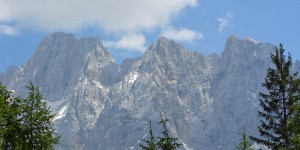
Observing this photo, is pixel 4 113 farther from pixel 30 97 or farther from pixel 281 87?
pixel 281 87

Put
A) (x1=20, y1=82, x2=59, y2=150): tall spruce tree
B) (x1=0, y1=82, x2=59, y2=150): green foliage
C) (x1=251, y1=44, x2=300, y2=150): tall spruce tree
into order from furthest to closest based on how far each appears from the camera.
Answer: (x1=251, y1=44, x2=300, y2=150): tall spruce tree
(x1=20, y1=82, x2=59, y2=150): tall spruce tree
(x1=0, y1=82, x2=59, y2=150): green foliage

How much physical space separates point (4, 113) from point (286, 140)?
17859mm

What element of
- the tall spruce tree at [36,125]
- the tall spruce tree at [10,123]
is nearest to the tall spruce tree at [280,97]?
the tall spruce tree at [36,125]

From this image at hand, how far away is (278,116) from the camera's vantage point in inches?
1210

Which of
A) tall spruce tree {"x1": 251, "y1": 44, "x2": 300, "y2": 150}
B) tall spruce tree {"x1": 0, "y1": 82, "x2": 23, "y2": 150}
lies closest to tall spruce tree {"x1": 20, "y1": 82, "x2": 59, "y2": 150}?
tall spruce tree {"x1": 0, "y1": 82, "x2": 23, "y2": 150}

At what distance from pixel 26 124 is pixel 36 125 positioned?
0.53 metres

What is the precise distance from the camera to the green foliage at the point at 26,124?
74.0 ft

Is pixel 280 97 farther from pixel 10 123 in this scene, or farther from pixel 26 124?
pixel 10 123

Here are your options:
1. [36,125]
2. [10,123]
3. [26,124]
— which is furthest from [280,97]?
[10,123]

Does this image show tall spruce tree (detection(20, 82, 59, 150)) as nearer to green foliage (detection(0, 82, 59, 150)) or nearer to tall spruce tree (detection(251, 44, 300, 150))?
green foliage (detection(0, 82, 59, 150))

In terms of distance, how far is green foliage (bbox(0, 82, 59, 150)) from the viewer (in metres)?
22.6

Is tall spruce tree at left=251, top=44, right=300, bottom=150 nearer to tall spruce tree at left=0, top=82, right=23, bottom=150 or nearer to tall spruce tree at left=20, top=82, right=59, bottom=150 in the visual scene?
tall spruce tree at left=20, top=82, right=59, bottom=150

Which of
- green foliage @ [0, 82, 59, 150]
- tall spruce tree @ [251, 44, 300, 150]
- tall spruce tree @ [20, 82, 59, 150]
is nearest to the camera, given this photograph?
green foliage @ [0, 82, 59, 150]

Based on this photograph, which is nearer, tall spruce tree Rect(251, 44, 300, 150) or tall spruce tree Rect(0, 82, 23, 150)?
tall spruce tree Rect(0, 82, 23, 150)
